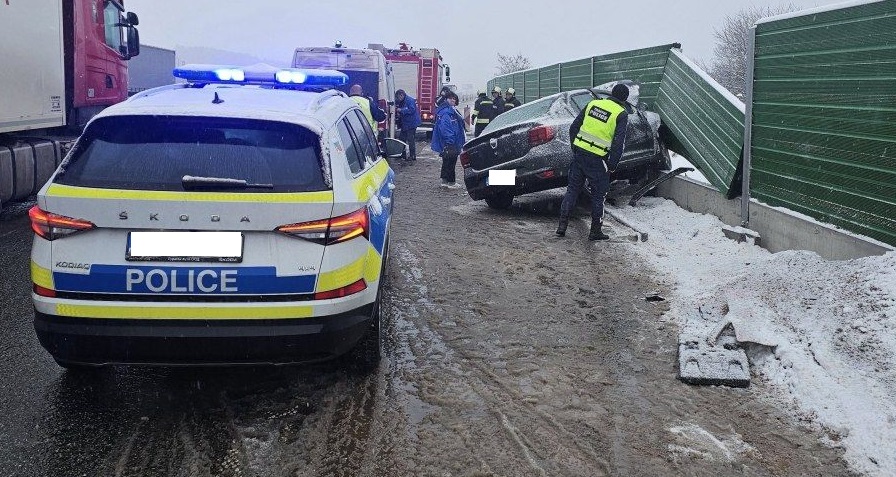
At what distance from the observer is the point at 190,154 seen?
346 centimetres

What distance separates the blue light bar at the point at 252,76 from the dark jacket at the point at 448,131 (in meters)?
7.88

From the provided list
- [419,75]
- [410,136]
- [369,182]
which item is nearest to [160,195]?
[369,182]

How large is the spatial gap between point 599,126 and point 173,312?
5.48 meters

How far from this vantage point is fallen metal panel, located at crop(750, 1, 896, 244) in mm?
5184

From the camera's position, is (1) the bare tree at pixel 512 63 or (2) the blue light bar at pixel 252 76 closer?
(2) the blue light bar at pixel 252 76

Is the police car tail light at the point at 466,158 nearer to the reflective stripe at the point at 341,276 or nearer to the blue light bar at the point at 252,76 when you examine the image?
the blue light bar at the point at 252,76

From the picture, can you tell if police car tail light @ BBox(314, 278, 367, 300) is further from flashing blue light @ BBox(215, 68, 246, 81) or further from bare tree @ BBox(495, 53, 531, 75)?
bare tree @ BBox(495, 53, 531, 75)

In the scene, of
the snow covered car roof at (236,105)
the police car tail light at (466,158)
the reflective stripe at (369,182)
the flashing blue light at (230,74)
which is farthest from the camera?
the police car tail light at (466,158)

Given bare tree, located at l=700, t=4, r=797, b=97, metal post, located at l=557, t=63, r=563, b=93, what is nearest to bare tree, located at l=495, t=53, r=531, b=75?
bare tree, located at l=700, t=4, r=797, b=97

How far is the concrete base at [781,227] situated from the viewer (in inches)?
208

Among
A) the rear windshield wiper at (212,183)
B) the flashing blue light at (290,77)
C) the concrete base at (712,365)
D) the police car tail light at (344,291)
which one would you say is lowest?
the concrete base at (712,365)

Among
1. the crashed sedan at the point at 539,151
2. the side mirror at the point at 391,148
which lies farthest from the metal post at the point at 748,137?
the side mirror at the point at 391,148

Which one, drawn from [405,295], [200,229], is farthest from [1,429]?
[405,295]

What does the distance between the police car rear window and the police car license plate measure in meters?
0.23
